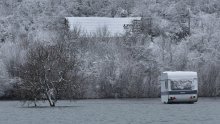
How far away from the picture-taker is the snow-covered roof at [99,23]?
128 m

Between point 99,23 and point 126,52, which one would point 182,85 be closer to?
point 126,52

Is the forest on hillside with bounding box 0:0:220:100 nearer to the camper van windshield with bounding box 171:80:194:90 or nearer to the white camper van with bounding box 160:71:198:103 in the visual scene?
the white camper van with bounding box 160:71:198:103

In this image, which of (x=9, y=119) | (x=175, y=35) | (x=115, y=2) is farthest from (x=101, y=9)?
(x=9, y=119)

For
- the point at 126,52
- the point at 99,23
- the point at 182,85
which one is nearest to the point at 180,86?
the point at 182,85

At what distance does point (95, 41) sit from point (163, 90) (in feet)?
126

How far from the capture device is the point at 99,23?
130 metres

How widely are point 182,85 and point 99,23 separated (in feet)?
204

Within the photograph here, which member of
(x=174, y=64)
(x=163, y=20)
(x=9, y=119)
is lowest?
(x=9, y=119)

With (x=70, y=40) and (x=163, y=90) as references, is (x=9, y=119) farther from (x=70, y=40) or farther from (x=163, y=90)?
(x=70, y=40)

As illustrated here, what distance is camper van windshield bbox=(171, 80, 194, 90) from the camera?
2712 inches

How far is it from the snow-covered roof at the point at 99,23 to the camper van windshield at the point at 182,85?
5787 centimetres

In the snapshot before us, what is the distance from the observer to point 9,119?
5097 cm

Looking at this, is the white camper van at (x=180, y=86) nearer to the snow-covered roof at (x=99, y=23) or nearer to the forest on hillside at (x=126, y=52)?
the forest on hillside at (x=126, y=52)

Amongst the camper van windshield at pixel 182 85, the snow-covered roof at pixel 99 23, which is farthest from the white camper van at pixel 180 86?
the snow-covered roof at pixel 99 23
